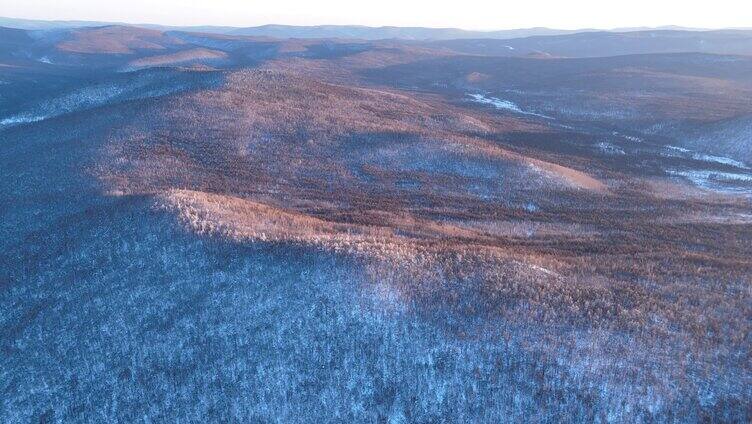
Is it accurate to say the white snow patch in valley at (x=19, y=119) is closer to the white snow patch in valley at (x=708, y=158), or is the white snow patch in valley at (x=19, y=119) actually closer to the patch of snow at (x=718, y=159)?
the white snow patch in valley at (x=708, y=158)

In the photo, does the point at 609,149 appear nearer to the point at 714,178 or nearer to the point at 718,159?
the point at 718,159

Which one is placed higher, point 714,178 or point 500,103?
point 500,103

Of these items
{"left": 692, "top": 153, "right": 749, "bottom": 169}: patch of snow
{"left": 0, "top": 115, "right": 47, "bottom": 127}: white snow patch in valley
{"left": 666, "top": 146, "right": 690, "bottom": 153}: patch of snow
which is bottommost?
{"left": 0, "top": 115, "right": 47, "bottom": 127}: white snow patch in valley

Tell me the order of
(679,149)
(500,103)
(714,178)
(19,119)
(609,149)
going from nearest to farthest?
(714,178)
(609,149)
(679,149)
(19,119)
(500,103)

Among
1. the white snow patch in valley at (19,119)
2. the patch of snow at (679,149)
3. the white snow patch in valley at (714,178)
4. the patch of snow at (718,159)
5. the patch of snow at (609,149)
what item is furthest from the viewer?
the white snow patch in valley at (19,119)

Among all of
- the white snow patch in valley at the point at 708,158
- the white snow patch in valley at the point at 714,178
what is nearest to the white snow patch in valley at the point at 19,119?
the white snow patch in valley at the point at 714,178

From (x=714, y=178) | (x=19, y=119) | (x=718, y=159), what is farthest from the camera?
(x=19, y=119)

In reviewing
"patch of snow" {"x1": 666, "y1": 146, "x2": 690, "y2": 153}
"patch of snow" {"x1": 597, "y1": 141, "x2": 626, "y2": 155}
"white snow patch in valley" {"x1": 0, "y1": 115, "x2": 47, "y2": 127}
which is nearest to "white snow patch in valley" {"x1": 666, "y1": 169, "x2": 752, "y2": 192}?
"patch of snow" {"x1": 597, "y1": 141, "x2": 626, "y2": 155}

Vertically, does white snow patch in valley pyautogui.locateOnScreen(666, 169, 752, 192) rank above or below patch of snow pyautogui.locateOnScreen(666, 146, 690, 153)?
below

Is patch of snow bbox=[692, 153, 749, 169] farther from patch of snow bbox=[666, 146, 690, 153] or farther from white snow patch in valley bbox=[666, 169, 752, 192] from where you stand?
white snow patch in valley bbox=[666, 169, 752, 192]

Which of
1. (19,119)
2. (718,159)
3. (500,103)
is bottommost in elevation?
(19,119)

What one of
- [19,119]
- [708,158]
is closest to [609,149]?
[708,158]

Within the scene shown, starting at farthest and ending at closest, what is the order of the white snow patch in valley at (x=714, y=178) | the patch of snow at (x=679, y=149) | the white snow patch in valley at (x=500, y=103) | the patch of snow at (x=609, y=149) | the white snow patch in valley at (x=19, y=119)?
the white snow patch in valley at (x=500, y=103)
the white snow patch in valley at (x=19, y=119)
the patch of snow at (x=679, y=149)
the patch of snow at (x=609, y=149)
the white snow patch in valley at (x=714, y=178)
